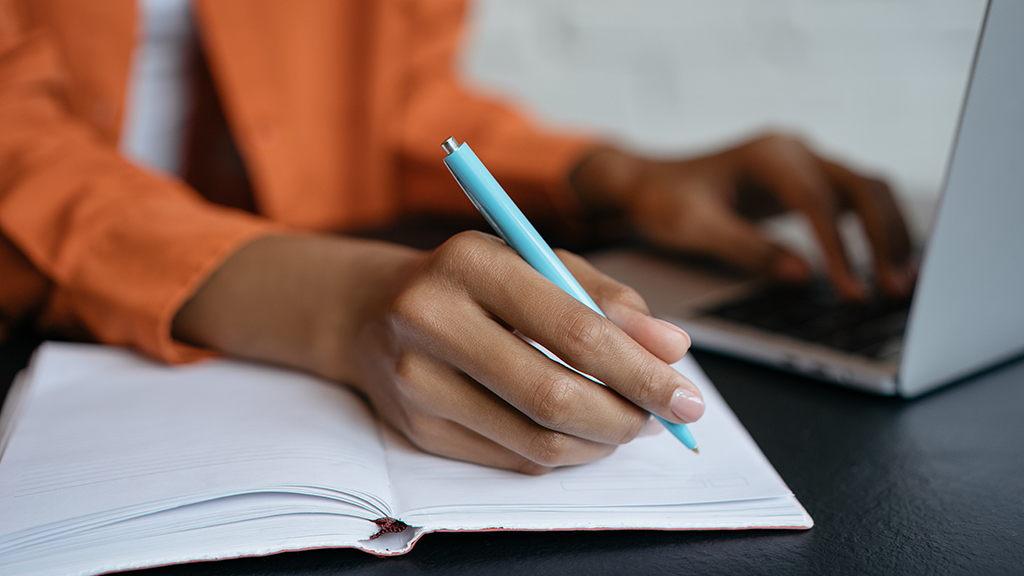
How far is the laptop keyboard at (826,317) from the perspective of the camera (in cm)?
46

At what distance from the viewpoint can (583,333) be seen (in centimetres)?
29

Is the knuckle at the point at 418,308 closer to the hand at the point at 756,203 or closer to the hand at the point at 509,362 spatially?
the hand at the point at 509,362

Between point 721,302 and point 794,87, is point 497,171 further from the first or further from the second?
point 794,87

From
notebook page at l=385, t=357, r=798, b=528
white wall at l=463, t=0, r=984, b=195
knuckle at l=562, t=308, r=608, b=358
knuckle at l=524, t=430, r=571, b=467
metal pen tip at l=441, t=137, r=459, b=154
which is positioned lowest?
white wall at l=463, t=0, r=984, b=195

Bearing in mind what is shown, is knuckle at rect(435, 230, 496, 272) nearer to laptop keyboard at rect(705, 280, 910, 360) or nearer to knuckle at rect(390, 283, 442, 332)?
knuckle at rect(390, 283, 442, 332)

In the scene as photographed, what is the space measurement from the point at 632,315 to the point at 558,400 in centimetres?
6

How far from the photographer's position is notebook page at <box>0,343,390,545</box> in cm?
29

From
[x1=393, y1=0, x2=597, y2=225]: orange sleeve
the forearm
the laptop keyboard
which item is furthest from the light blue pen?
[x1=393, y1=0, x2=597, y2=225]: orange sleeve

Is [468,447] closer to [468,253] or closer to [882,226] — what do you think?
[468,253]

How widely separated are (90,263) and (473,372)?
1.04 ft

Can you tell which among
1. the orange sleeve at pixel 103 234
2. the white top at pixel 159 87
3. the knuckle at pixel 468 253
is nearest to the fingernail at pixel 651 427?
the knuckle at pixel 468 253

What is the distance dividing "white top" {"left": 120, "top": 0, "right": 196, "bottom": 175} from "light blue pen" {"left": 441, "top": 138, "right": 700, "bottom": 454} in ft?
1.82

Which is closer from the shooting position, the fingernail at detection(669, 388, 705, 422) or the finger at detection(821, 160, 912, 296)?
the fingernail at detection(669, 388, 705, 422)

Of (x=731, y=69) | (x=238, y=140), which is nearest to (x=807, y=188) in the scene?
(x=238, y=140)
